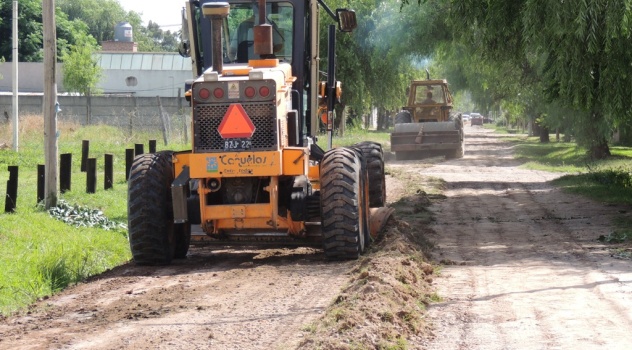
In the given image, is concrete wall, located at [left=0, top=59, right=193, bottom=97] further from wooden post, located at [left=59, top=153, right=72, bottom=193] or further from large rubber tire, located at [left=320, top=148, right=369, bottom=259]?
large rubber tire, located at [left=320, top=148, right=369, bottom=259]

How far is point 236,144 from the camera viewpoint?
1145cm

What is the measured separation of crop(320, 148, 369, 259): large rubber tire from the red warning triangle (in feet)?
3.29

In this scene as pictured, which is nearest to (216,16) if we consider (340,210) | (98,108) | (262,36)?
(262,36)

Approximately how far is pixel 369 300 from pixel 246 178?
12.2 ft

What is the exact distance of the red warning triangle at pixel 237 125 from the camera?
11.4m

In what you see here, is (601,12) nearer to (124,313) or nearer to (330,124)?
(330,124)

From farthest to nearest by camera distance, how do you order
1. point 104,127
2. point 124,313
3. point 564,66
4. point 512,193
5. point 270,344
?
point 104,127 < point 512,193 < point 564,66 < point 124,313 < point 270,344

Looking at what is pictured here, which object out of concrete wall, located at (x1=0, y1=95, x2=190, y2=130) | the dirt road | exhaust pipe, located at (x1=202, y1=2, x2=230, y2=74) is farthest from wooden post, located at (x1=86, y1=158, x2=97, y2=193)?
concrete wall, located at (x1=0, y1=95, x2=190, y2=130)

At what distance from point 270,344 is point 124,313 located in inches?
74.2

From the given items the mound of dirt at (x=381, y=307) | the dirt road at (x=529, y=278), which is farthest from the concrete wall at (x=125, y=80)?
the mound of dirt at (x=381, y=307)

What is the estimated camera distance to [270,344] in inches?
290

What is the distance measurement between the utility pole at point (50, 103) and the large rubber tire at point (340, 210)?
6.80m

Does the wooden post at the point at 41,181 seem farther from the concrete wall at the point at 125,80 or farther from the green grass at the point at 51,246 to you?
the concrete wall at the point at 125,80

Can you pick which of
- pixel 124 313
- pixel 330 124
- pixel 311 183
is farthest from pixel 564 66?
pixel 124 313
